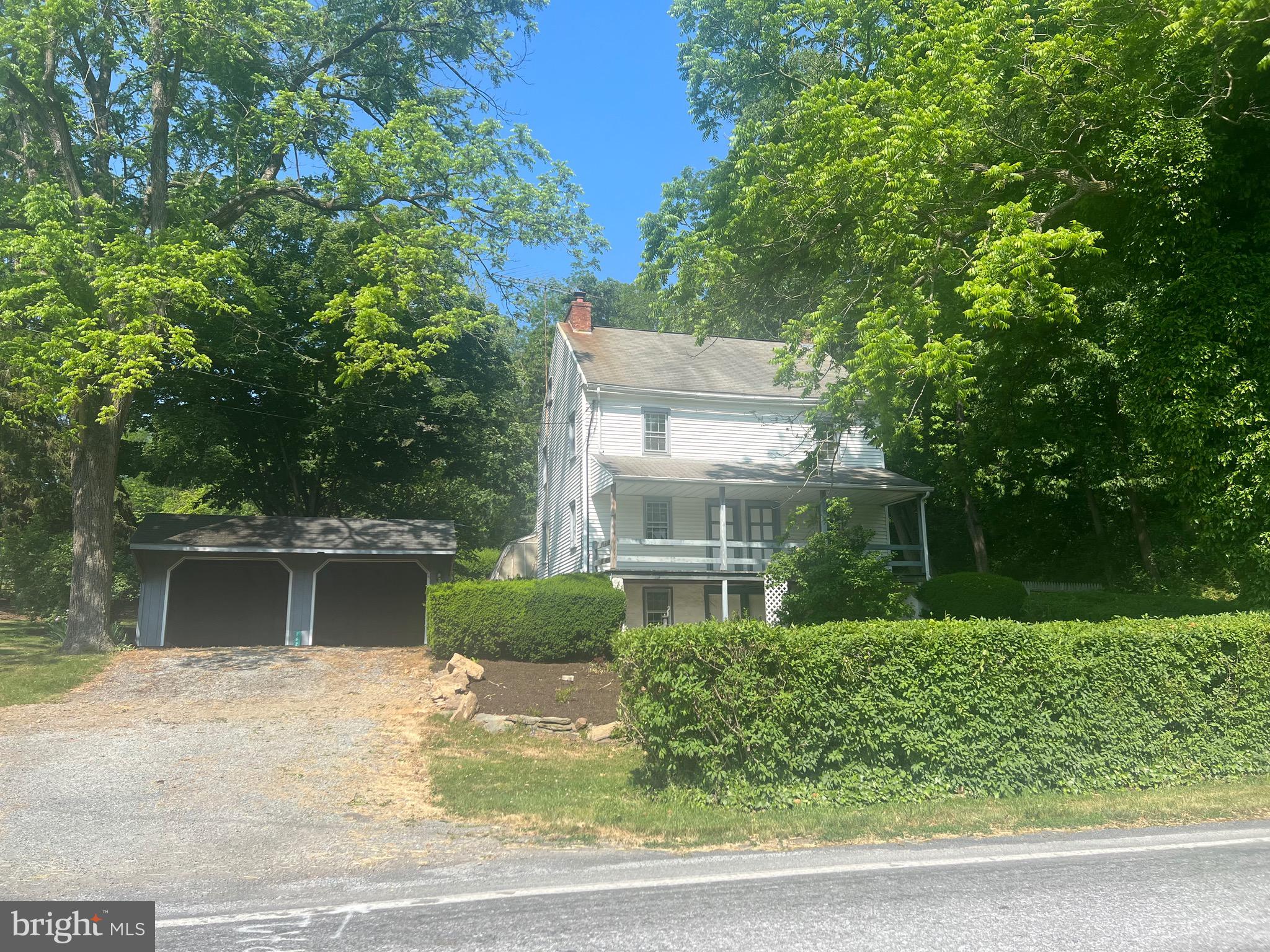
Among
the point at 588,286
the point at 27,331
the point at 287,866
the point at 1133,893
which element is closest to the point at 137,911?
the point at 287,866

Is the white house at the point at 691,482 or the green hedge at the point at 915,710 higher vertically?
the white house at the point at 691,482

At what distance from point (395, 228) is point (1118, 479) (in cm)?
2144

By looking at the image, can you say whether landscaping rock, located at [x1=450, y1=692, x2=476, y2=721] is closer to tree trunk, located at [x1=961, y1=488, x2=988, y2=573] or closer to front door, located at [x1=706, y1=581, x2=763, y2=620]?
front door, located at [x1=706, y1=581, x2=763, y2=620]

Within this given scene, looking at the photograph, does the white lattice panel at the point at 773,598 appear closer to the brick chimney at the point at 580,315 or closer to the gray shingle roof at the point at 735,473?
the gray shingle roof at the point at 735,473

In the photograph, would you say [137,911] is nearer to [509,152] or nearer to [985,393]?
[509,152]

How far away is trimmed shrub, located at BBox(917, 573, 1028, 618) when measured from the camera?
21.3m

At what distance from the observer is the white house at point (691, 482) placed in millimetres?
23875

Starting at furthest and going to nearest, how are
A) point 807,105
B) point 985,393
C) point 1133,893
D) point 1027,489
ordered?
point 1027,489
point 985,393
point 807,105
point 1133,893

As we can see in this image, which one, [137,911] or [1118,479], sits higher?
[1118,479]

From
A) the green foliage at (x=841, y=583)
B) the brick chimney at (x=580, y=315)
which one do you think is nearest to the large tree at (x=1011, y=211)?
the green foliage at (x=841, y=583)

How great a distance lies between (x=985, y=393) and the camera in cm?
2505

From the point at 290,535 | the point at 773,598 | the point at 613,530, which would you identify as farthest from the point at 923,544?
the point at 290,535

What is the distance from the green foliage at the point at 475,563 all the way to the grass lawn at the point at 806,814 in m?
25.4

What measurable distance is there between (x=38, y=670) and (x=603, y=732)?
11.6 m
